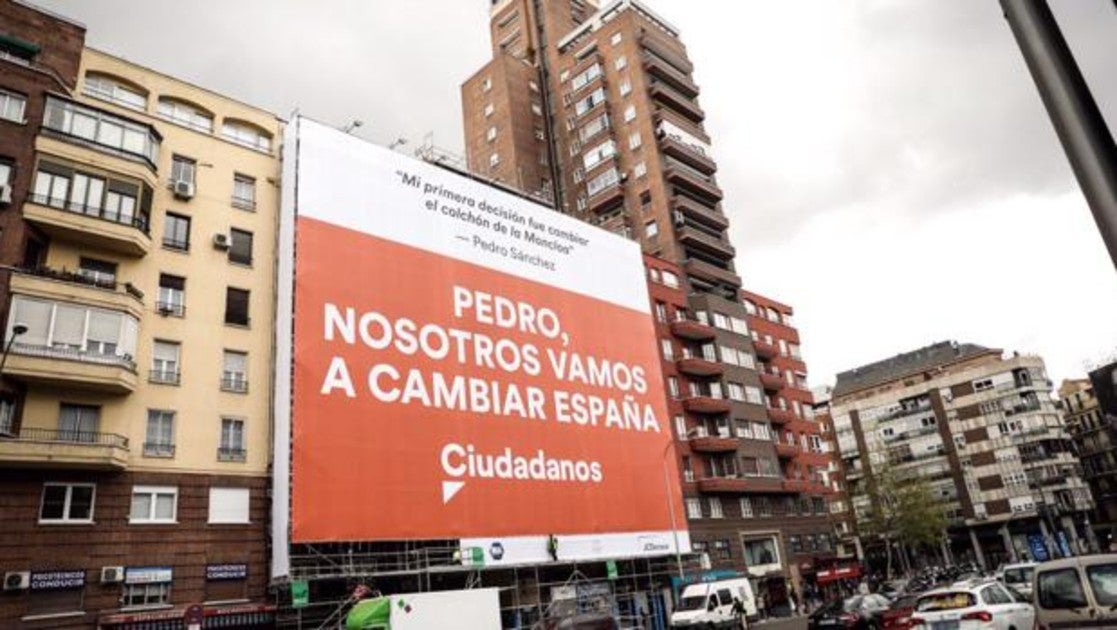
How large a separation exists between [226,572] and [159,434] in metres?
5.98

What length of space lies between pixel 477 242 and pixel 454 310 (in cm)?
453

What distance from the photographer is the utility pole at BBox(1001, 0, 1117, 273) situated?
1387 millimetres

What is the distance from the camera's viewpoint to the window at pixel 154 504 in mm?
28375

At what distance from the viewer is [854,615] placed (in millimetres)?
28375

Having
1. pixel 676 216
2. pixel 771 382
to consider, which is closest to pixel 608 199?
pixel 676 216

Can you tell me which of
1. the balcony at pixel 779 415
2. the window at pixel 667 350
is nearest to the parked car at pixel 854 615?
the window at pixel 667 350

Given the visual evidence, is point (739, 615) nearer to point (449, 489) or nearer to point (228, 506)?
point (449, 489)

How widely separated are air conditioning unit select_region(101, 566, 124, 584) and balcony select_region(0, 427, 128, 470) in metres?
3.52

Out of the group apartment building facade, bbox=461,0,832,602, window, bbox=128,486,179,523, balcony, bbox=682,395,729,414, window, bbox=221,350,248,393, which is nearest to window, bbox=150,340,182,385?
window, bbox=221,350,248,393

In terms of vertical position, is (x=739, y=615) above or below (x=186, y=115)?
below

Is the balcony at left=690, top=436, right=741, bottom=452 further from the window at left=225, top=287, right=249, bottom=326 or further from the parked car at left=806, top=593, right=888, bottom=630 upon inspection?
the window at left=225, top=287, right=249, bottom=326

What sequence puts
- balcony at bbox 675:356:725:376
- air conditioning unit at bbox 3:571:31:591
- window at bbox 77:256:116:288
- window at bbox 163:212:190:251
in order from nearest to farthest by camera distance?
air conditioning unit at bbox 3:571:31:591 < window at bbox 77:256:116:288 < window at bbox 163:212:190:251 < balcony at bbox 675:356:725:376

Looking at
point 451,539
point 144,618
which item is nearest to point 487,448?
point 451,539

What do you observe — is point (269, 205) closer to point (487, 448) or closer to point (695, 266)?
point (487, 448)
